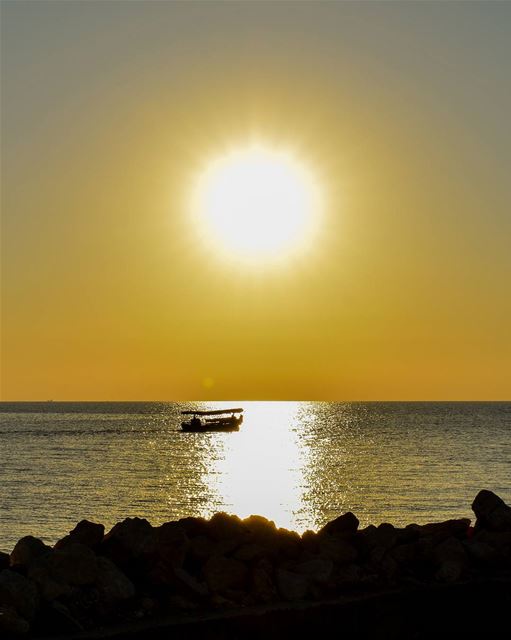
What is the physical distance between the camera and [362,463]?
9131 centimetres

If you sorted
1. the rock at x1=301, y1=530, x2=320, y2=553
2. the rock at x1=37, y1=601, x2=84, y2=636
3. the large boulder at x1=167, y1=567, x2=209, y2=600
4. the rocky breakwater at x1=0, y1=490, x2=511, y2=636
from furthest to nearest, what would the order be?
1. the rock at x1=301, y1=530, x2=320, y2=553
2. the large boulder at x1=167, y1=567, x2=209, y2=600
3. the rocky breakwater at x1=0, y1=490, x2=511, y2=636
4. the rock at x1=37, y1=601, x2=84, y2=636

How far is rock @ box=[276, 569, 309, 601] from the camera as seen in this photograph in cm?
1110

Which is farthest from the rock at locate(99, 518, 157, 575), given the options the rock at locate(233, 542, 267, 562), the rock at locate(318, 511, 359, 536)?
the rock at locate(318, 511, 359, 536)

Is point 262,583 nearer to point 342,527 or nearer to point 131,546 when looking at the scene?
point 131,546

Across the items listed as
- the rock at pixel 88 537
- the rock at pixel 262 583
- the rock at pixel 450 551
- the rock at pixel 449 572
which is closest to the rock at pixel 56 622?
the rock at pixel 88 537

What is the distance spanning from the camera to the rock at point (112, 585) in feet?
34.4

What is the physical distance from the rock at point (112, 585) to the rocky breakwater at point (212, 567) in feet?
0.04

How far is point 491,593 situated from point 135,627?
4733 mm

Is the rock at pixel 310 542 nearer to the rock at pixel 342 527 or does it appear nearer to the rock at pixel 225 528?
the rock at pixel 342 527

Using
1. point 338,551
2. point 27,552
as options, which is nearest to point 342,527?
point 338,551

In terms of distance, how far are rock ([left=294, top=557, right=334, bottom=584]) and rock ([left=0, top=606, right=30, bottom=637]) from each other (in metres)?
3.64

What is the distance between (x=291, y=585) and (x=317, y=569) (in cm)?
56

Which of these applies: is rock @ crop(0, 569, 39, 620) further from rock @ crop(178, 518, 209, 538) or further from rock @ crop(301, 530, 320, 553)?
rock @ crop(301, 530, 320, 553)

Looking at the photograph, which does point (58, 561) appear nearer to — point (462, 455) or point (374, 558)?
point (374, 558)
